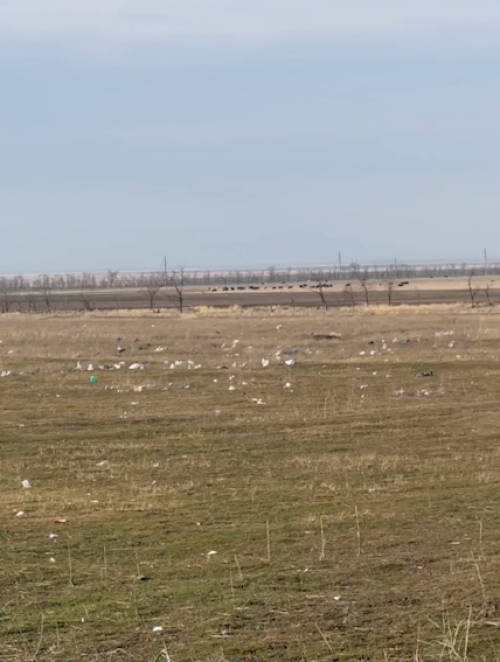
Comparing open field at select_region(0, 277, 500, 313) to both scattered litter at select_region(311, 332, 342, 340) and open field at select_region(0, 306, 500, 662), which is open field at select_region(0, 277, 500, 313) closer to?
scattered litter at select_region(311, 332, 342, 340)

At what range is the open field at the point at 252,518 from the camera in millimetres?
6711

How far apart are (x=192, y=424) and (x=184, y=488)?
5548 millimetres

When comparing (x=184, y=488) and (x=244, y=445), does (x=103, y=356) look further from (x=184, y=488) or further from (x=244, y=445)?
(x=184, y=488)

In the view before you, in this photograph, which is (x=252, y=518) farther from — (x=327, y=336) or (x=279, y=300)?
(x=279, y=300)

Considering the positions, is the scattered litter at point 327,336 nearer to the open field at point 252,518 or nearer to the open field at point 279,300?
the open field at point 252,518

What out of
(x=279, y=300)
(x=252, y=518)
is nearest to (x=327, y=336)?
(x=252, y=518)

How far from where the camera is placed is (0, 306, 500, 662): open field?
22.0 ft

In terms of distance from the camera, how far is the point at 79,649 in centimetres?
645

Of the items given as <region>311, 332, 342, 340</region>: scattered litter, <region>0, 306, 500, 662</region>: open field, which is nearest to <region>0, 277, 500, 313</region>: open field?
<region>311, 332, 342, 340</region>: scattered litter

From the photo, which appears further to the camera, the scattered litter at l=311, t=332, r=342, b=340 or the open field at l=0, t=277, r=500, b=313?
the open field at l=0, t=277, r=500, b=313

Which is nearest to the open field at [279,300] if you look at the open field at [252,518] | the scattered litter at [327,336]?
the scattered litter at [327,336]

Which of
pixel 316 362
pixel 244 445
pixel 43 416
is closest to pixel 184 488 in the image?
pixel 244 445

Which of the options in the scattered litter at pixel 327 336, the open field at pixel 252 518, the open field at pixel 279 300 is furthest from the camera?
the open field at pixel 279 300

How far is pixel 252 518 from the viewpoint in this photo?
10.1 m
